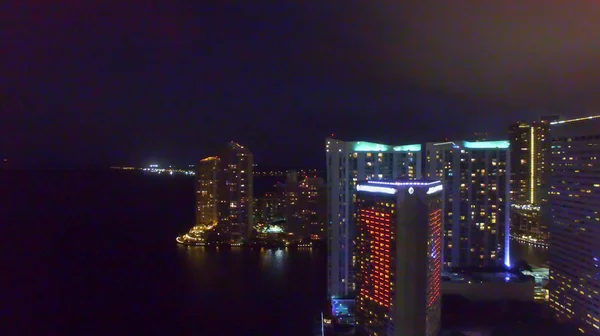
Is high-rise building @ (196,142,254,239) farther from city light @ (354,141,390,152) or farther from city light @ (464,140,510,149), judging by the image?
city light @ (464,140,510,149)

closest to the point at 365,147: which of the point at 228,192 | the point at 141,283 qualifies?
the point at 141,283

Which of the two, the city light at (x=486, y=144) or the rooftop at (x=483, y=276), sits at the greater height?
the city light at (x=486, y=144)

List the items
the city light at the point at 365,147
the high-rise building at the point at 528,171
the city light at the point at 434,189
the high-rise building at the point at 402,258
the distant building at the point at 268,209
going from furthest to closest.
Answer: the distant building at the point at 268,209, the high-rise building at the point at 528,171, the city light at the point at 365,147, the city light at the point at 434,189, the high-rise building at the point at 402,258

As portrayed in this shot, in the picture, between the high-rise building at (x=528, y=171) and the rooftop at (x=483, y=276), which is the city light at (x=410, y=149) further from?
the high-rise building at (x=528, y=171)

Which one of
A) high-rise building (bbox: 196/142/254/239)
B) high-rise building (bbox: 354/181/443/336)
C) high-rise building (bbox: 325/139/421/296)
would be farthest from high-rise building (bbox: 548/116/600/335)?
high-rise building (bbox: 196/142/254/239)

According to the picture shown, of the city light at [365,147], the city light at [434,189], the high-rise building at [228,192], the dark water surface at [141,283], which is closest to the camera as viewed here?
the city light at [434,189]

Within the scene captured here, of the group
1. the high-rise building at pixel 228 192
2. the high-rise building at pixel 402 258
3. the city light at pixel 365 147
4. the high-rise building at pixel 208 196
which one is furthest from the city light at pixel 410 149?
the high-rise building at pixel 208 196
